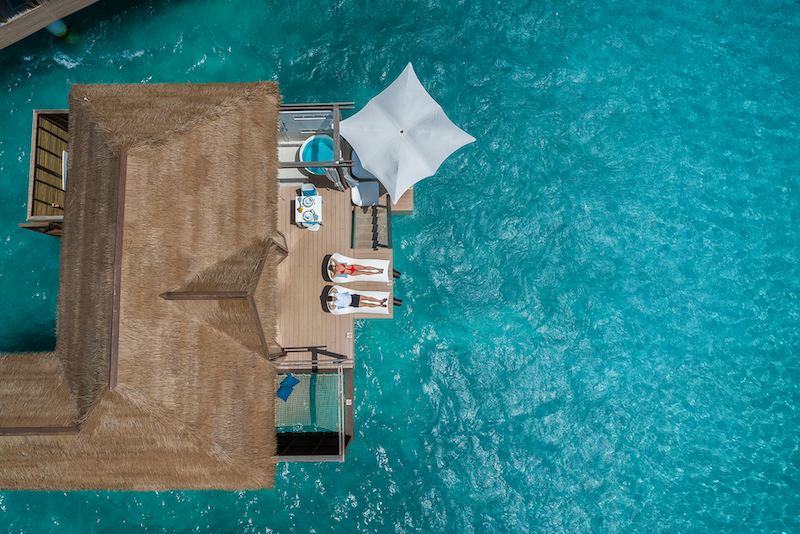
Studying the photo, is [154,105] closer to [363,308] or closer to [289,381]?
[363,308]

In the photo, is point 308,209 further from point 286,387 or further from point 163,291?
point 286,387

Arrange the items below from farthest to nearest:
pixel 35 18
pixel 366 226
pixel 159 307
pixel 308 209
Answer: pixel 35 18 → pixel 366 226 → pixel 308 209 → pixel 159 307

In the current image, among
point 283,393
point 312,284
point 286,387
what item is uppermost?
point 312,284

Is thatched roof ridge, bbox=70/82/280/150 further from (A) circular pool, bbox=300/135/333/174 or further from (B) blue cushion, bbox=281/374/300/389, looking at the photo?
(B) blue cushion, bbox=281/374/300/389

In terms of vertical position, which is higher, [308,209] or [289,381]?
[308,209]

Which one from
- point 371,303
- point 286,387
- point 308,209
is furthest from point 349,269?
point 286,387

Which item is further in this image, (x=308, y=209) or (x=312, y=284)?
(x=312, y=284)

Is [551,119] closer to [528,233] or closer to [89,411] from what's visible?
[528,233]

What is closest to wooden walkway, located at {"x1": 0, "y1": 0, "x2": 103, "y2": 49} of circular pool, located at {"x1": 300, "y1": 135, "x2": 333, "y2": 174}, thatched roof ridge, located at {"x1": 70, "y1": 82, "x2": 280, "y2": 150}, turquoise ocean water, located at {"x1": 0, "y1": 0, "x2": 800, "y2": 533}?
turquoise ocean water, located at {"x1": 0, "y1": 0, "x2": 800, "y2": 533}

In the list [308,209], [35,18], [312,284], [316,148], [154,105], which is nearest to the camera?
[154,105]
